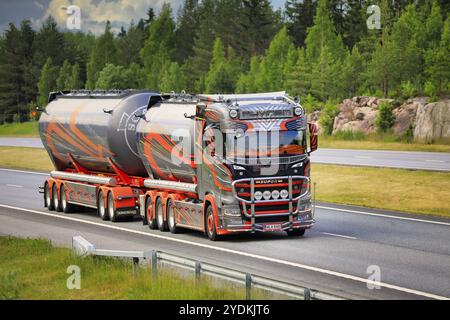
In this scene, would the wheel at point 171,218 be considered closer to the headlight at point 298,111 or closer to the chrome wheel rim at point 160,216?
the chrome wheel rim at point 160,216

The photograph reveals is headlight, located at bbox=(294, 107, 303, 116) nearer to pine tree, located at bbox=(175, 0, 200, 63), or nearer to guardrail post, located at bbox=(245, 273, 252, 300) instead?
guardrail post, located at bbox=(245, 273, 252, 300)

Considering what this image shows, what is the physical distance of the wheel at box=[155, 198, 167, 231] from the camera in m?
28.0

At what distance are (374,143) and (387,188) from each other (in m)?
21.2

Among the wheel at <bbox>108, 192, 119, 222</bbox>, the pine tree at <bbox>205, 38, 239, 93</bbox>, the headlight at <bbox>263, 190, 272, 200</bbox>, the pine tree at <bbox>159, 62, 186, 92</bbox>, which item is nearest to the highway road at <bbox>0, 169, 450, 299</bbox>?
the wheel at <bbox>108, 192, 119, 222</bbox>

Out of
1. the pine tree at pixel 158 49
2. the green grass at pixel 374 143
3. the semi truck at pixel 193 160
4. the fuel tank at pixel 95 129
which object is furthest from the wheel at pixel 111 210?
the pine tree at pixel 158 49

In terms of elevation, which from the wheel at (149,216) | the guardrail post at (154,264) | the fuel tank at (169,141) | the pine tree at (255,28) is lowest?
the wheel at (149,216)

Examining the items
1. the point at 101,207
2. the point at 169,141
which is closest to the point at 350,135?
the point at 101,207

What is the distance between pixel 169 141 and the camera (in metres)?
27.5

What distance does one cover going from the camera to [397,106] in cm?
6088

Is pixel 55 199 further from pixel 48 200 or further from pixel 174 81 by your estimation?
pixel 174 81

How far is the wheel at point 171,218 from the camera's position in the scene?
27250 millimetres

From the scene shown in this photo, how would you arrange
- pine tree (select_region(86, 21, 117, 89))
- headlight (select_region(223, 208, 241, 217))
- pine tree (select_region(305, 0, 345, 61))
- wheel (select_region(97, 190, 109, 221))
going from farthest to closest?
pine tree (select_region(86, 21, 117, 89)) < pine tree (select_region(305, 0, 345, 61)) < wheel (select_region(97, 190, 109, 221)) < headlight (select_region(223, 208, 241, 217))

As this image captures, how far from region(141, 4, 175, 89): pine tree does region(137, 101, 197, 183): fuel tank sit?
81.6 metres

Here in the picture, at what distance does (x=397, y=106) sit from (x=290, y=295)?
48.4 m
